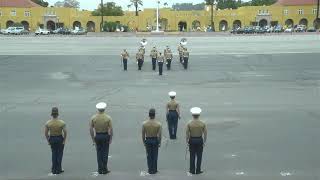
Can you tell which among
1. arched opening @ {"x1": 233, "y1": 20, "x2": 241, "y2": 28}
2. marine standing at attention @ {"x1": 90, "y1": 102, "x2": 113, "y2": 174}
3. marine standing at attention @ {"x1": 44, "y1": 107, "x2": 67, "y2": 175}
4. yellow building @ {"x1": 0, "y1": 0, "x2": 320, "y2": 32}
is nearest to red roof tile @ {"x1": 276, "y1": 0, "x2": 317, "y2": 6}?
yellow building @ {"x1": 0, "y1": 0, "x2": 320, "y2": 32}

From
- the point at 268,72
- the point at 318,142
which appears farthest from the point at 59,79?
the point at 318,142

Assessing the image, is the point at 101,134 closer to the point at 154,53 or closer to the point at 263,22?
the point at 154,53

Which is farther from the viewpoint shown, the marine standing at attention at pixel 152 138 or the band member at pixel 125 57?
the band member at pixel 125 57

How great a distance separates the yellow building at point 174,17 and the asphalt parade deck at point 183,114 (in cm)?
7370

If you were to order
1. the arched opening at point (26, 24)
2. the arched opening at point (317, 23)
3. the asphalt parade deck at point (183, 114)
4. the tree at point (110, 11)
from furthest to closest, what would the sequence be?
the tree at point (110, 11) < the arched opening at point (26, 24) < the arched opening at point (317, 23) < the asphalt parade deck at point (183, 114)

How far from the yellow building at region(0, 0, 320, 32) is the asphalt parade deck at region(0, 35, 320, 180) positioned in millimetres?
73698

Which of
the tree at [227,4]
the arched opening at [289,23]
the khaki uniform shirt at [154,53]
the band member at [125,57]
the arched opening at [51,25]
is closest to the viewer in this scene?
the khaki uniform shirt at [154,53]

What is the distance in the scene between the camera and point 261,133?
1381cm

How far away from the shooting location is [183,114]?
1667 centimetres

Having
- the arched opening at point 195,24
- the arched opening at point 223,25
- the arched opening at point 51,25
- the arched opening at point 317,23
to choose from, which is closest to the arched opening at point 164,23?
the arched opening at point 195,24

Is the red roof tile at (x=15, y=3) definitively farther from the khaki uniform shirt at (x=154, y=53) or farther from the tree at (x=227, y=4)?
the khaki uniform shirt at (x=154, y=53)

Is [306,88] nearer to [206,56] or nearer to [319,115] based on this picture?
[319,115]

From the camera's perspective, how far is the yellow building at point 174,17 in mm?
107375

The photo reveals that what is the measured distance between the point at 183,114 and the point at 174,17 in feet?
299
